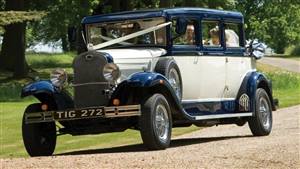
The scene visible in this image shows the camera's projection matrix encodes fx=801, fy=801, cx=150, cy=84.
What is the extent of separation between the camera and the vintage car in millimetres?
12109

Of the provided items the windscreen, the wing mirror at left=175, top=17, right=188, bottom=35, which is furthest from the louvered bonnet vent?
the wing mirror at left=175, top=17, right=188, bottom=35

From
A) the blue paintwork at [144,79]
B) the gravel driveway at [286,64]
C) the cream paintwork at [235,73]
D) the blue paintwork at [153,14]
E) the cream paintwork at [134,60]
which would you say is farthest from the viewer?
the gravel driveway at [286,64]

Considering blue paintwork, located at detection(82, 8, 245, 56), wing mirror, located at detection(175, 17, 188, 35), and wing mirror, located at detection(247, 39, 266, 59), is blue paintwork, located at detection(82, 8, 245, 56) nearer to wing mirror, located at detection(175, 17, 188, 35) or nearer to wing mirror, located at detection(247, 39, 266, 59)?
wing mirror, located at detection(175, 17, 188, 35)

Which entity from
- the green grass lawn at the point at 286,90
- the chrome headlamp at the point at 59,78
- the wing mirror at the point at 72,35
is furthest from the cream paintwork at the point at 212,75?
the green grass lawn at the point at 286,90

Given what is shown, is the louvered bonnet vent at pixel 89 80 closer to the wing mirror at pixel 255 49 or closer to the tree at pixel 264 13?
the wing mirror at pixel 255 49

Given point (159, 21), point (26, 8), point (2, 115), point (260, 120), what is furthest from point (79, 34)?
point (26, 8)

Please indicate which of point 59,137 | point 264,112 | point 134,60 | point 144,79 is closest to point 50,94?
point 134,60

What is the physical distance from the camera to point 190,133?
18203mm

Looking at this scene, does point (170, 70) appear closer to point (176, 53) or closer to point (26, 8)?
point (176, 53)

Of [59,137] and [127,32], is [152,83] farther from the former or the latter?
[59,137]

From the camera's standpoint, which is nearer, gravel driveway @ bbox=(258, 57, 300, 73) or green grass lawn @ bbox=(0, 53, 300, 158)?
green grass lawn @ bbox=(0, 53, 300, 158)

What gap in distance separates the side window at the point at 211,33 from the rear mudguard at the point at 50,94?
291cm

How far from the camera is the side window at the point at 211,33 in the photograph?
47.0 ft

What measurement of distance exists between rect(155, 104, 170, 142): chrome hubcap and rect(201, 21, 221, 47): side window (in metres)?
2.43
